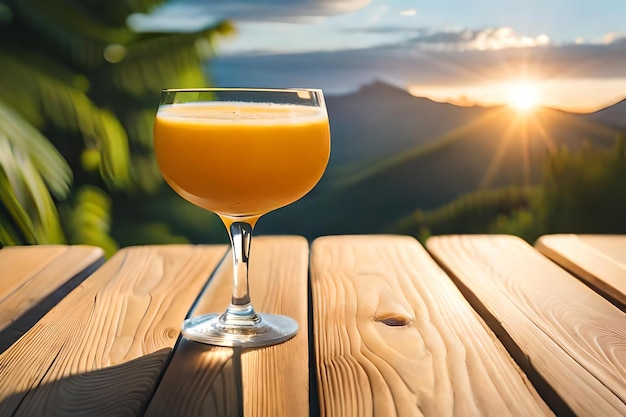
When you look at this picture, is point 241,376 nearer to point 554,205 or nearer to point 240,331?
point 240,331

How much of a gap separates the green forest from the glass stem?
1.94m

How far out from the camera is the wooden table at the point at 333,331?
2.07ft

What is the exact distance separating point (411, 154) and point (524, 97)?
0.50 m

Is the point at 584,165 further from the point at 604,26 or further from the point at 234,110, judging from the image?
the point at 234,110

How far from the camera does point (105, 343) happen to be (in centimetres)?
78

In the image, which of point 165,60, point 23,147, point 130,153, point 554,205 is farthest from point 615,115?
point 23,147

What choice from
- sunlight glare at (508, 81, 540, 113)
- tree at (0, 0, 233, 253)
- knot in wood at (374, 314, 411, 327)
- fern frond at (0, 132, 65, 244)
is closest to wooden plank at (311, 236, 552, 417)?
knot in wood at (374, 314, 411, 327)

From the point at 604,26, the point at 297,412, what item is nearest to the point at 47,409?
the point at 297,412

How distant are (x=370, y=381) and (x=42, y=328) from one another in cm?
36

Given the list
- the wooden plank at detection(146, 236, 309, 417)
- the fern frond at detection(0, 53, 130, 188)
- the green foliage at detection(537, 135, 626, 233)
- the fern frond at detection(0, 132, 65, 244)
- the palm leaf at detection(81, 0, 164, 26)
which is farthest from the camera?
the green foliage at detection(537, 135, 626, 233)

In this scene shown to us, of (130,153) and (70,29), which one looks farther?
(130,153)

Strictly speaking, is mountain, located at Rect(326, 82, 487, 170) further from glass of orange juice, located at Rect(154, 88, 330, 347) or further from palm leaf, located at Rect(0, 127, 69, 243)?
glass of orange juice, located at Rect(154, 88, 330, 347)

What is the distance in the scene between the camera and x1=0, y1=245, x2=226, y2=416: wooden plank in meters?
0.64

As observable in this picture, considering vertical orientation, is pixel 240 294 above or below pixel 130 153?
above
